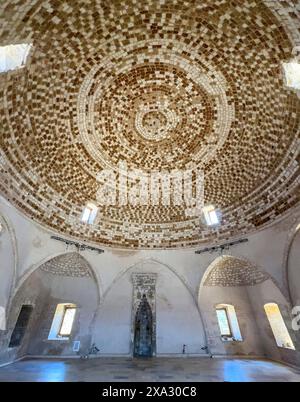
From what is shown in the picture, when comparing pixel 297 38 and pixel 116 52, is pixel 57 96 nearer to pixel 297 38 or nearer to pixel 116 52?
pixel 116 52

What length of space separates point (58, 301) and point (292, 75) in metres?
12.7

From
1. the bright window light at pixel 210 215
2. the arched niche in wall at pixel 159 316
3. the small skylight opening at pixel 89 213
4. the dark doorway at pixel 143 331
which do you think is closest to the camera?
the arched niche in wall at pixel 159 316

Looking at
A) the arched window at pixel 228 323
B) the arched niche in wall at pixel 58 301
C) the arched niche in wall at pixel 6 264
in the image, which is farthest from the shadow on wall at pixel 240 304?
the arched niche in wall at pixel 6 264

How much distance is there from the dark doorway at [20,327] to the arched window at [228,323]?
8.86m

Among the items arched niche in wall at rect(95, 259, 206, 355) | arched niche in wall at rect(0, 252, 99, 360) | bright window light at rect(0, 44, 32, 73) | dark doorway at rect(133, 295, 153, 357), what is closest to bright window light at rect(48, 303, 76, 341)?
arched niche in wall at rect(0, 252, 99, 360)

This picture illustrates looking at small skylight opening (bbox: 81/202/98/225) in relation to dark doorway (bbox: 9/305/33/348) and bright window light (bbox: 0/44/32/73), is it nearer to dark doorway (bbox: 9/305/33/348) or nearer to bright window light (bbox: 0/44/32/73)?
dark doorway (bbox: 9/305/33/348)

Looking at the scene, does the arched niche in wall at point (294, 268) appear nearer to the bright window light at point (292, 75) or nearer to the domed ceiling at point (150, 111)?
the domed ceiling at point (150, 111)

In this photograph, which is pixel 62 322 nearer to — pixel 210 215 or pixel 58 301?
pixel 58 301

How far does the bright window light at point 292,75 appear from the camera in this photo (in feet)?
19.2

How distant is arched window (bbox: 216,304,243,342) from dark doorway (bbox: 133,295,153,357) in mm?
3469

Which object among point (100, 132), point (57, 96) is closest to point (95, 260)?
point (100, 132)

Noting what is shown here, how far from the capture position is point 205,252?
1010cm
